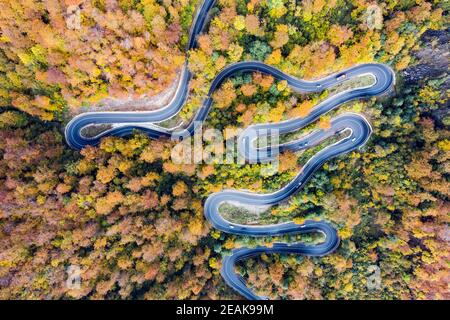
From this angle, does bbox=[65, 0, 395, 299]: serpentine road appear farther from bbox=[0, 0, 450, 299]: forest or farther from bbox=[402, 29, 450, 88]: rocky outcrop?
bbox=[402, 29, 450, 88]: rocky outcrop

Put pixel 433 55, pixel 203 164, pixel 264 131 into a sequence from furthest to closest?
pixel 264 131 < pixel 203 164 < pixel 433 55

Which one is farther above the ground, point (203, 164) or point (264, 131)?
point (264, 131)

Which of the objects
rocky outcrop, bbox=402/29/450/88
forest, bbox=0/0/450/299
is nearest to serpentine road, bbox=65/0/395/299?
forest, bbox=0/0/450/299

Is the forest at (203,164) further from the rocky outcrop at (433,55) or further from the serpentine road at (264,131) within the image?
the serpentine road at (264,131)

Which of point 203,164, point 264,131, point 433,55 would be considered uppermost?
point 433,55

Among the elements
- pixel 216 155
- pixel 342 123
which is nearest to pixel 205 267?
pixel 216 155

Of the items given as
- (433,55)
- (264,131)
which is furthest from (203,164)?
(433,55)

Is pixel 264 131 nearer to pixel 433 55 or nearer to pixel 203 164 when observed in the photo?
pixel 203 164
